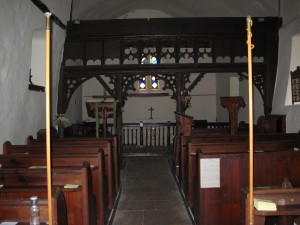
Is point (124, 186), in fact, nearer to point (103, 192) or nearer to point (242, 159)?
point (103, 192)

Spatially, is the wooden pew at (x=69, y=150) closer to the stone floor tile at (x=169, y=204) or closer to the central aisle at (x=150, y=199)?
the central aisle at (x=150, y=199)

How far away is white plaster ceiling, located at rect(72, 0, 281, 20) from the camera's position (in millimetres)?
6438

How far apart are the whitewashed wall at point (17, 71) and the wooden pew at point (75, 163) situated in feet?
2.18

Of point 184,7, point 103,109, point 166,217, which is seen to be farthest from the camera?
point 184,7

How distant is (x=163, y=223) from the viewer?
3.67 m

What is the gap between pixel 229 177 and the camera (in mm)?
3156

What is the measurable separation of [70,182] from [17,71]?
7.21 ft

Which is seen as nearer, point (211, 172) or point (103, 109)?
point (211, 172)

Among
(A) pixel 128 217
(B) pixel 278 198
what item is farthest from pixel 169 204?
(B) pixel 278 198

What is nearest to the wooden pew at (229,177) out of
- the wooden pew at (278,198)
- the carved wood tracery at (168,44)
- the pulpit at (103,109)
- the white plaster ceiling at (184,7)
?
the wooden pew at (278,198)

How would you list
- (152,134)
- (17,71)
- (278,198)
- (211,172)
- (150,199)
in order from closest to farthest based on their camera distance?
1. (278,198)
2. (211,172)
3. (17,71)
4. (150,199)
5. (152,134)

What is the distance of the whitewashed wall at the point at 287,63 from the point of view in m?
5.58

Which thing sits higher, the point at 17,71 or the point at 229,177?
the point at 17,71

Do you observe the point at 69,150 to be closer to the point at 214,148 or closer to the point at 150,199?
the point at 150,199
